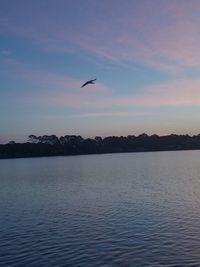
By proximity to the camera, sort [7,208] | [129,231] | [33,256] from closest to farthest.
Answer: [33,256]
[129,231]
[7,208]

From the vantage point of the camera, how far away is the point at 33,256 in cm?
2211

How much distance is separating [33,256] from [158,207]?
15.3m

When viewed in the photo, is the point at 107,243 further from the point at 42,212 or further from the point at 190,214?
the point at 42,212

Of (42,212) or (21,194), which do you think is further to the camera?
(21,194)

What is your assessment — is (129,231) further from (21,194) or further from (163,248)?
(21,194)

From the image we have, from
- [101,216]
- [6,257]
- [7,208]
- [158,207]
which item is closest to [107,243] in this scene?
[6,257]

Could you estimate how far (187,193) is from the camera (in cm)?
4412

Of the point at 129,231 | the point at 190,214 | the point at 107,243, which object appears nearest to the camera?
the point at 107,243

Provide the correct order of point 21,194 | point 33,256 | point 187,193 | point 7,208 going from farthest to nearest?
1. point 21,194
2. point 187,193
3. point 7,208
4. point 33,256

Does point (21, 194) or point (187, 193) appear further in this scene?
point (21, 194)

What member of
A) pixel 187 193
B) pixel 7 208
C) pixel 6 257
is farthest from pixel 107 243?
pixel 187 193

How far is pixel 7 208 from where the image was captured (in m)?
38.7

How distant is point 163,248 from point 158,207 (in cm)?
1287

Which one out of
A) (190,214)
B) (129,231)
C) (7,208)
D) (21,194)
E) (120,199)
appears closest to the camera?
(129,231)
